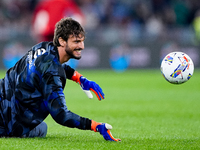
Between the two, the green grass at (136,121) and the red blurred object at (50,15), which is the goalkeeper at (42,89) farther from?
the red blurred object at (50,15)

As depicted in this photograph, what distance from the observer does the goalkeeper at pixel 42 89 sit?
4902 mm

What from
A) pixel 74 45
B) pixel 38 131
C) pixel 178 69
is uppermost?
pixel 74 45

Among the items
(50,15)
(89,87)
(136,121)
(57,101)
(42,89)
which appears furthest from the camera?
(50,15)

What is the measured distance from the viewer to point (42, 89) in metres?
4.99

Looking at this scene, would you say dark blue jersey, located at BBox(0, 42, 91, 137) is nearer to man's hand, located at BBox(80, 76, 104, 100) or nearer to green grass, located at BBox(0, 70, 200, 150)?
green grass, located at BBox(0, 70, 200, 150)

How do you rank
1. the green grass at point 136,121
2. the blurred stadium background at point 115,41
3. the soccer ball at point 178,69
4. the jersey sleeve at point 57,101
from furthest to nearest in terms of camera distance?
the blurred stadium background at point 115,41 → the soccer ball at point 178,69 → the green grass at point 136,121 → the jersey sleeve at point 57,101

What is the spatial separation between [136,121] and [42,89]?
2.99 m

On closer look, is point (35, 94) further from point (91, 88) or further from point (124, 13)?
point (124, 13)

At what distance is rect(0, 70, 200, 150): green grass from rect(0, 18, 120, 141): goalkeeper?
0.24 m

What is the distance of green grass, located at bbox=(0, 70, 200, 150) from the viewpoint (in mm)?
5031

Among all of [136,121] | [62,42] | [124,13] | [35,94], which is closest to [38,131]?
[35,94]

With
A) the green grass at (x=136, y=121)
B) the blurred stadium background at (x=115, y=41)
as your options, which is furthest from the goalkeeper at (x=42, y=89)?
the blurred stadium background at (x=115, y=41)

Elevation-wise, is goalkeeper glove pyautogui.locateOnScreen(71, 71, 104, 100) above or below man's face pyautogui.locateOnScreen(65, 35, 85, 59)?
below

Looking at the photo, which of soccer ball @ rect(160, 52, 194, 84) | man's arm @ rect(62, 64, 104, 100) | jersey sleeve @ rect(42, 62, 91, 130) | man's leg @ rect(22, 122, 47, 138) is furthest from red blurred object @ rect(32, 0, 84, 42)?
jersey sleeve @ rect(42, 62, 91, 130)
